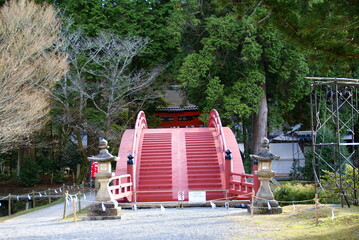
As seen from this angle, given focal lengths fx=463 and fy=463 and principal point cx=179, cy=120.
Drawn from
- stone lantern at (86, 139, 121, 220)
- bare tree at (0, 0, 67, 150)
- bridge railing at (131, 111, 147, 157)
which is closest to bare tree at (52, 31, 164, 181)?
bare tree at (0, 0, 67, 150)

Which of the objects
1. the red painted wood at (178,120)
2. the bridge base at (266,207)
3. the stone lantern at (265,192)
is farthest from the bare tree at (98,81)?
the bridge base at (266,207)

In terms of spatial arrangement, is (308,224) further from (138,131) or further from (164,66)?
(164,66)

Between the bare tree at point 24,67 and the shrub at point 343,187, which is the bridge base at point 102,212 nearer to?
the shrub at point 343,187

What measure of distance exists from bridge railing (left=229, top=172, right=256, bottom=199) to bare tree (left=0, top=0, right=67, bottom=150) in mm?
8677

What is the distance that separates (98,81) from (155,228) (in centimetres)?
1674

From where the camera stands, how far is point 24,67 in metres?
19.0

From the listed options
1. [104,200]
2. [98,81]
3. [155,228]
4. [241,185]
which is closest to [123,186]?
[104,200]

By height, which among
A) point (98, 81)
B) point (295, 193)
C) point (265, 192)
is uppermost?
point (98, 81)

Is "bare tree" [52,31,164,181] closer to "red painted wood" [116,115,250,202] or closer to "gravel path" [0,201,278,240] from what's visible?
"red painted wood" [116,115,250,202]

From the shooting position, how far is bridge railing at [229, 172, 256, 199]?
14359mm

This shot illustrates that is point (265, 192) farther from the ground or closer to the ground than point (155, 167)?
closer to the ground

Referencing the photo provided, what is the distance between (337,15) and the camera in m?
6.66

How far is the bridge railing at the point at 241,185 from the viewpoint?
14.4 m

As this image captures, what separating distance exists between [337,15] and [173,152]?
12.9 meters
